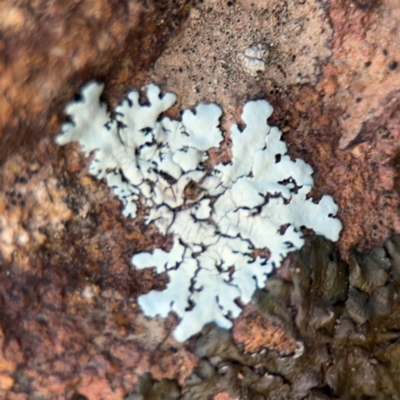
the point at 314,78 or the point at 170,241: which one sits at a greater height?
the point at 314,78

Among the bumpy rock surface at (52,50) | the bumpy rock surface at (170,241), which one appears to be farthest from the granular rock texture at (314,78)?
the bumpy rock surface at (52,50)

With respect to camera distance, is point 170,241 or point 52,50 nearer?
point 52,50

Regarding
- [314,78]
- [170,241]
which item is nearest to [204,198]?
[170,241]

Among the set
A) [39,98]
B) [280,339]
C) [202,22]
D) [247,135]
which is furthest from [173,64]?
[280,339]

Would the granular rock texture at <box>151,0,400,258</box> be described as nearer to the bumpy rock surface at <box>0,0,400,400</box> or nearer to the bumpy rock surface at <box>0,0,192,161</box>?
the bumpy rock surface at <box>0,0,400,400</box>

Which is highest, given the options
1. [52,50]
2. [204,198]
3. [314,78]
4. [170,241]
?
[314,78]

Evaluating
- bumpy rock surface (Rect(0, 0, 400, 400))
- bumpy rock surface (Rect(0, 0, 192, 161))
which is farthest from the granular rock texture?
bumpy rock surface (Rect(0, 0, 192, 161))

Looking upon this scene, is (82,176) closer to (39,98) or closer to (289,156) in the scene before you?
(39,98)

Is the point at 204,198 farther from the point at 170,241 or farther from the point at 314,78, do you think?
the point at 314,78
